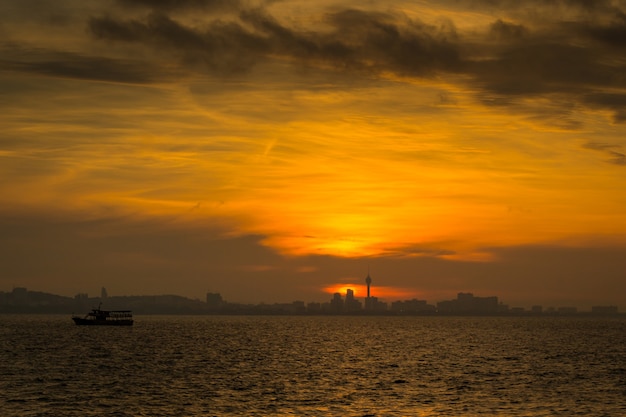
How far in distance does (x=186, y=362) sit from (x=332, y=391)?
170 ft

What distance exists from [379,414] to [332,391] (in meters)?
19.7

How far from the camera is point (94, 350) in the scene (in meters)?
181

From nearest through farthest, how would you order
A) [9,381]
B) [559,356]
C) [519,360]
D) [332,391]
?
[332,391] < [9,381] < [519,360] < [559,356]

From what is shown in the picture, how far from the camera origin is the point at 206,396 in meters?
95.7

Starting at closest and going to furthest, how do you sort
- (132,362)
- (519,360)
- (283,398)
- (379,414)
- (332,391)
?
(379,414) → (283,398) → (332,391) → (132,362) → (519,360)

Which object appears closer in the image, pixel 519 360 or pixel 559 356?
pixel 519 360

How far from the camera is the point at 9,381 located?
359 ft

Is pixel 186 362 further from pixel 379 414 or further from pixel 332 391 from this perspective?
pixel 379 414

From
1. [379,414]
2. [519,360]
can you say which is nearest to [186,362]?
[519,360]

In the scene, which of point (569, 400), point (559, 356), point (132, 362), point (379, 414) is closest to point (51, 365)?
point (132, 362)

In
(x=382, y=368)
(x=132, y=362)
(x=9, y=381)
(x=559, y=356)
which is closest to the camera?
(x=9, y=381)

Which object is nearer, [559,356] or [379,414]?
[379,414]

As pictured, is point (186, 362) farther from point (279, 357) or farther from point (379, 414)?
point (379, 414)

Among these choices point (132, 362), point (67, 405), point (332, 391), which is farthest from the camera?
point (132, 362)
